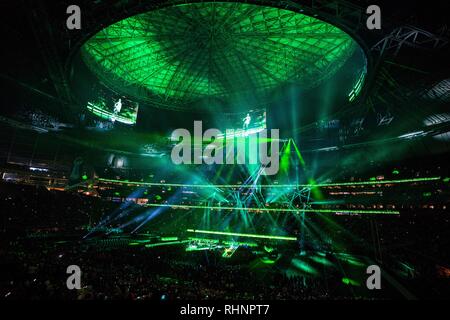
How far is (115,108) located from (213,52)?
13705 mm

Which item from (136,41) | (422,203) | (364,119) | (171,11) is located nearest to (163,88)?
(136,41)

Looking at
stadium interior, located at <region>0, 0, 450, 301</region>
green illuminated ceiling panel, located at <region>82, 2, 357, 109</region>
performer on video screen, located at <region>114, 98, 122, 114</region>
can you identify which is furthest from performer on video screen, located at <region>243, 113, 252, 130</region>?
performer on video screen, located at <region>114, 98, 122, 114</region>

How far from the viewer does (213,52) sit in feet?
83.0

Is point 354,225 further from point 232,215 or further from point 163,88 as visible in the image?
point 163,88

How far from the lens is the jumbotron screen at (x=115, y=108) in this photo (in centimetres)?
2692

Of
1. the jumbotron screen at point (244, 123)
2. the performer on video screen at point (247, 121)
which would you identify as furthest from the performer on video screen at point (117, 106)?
the performer on video screen at point (247, 121)

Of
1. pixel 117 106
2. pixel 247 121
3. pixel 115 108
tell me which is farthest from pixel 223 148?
pixel 115 108

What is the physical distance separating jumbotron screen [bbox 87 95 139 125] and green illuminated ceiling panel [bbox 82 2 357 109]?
4.81 feet

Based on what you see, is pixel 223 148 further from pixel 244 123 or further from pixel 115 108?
pixel 115 108

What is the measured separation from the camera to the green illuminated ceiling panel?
20.3 metres

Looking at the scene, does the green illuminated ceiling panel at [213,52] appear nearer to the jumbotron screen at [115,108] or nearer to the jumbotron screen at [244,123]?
the jumbotron screen at [115,108]

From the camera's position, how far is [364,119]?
2434cm

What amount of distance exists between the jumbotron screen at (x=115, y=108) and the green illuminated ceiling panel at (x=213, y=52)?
147 cm

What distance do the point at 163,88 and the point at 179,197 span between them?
18.1m
